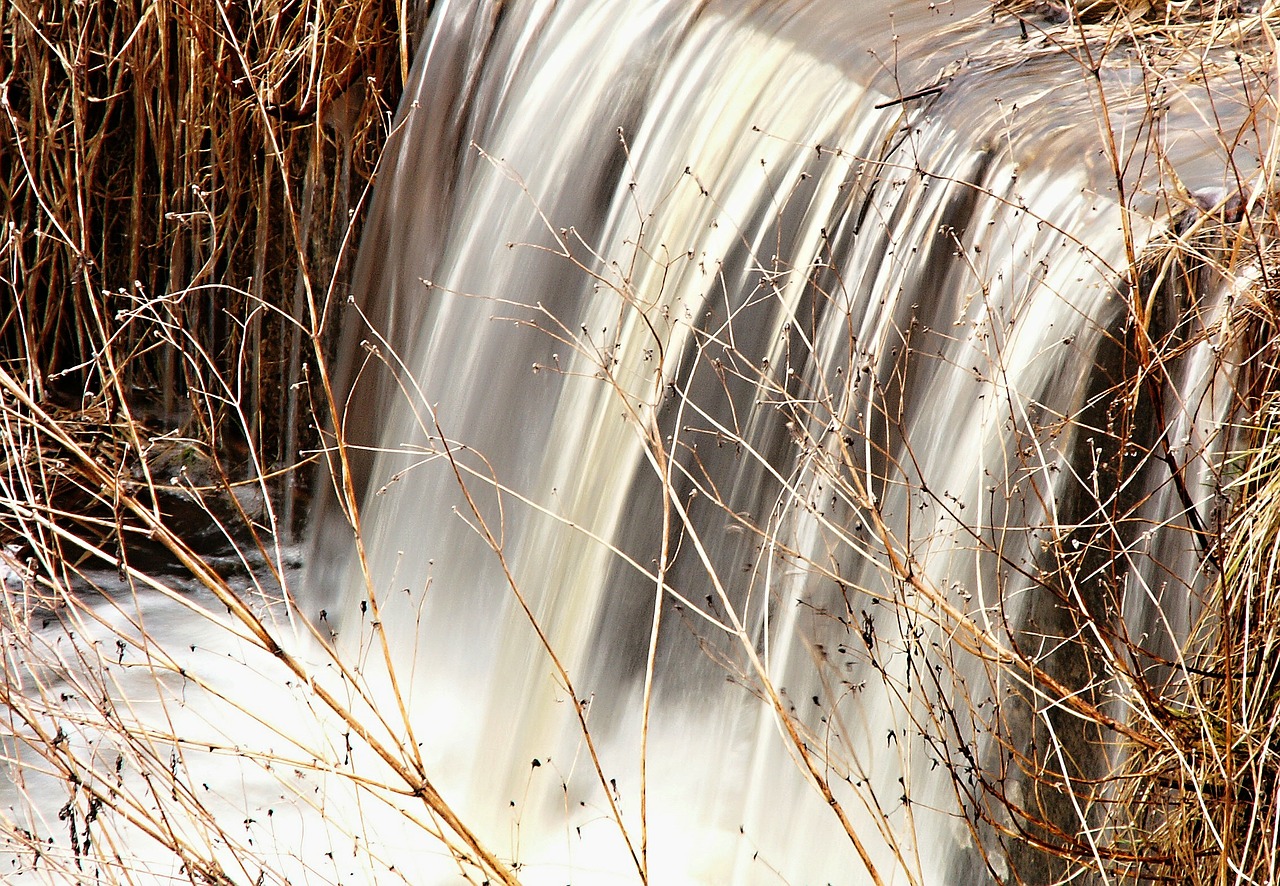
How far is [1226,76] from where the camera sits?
8.36 ft

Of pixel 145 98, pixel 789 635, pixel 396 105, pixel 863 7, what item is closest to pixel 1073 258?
pixel 789 635

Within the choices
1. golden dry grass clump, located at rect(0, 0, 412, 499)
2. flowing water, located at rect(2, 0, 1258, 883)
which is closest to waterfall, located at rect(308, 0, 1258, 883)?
flowing water, located at rect(2, 0, 1258, 883)

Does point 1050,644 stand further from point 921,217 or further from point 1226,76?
point 1226,76

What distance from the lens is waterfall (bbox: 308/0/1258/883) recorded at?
6.61 ft

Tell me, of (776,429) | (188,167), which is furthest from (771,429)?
(188,167)

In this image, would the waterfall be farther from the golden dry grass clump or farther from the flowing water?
the golden dry grass clump

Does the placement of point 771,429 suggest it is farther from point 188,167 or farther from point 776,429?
point 188,167

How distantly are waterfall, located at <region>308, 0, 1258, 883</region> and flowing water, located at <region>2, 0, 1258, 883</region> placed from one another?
1cm

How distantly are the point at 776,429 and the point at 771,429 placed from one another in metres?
0.01

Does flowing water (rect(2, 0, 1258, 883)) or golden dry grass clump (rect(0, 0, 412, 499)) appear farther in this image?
golden dry grass clump (rect(0, 0, 412, 499))

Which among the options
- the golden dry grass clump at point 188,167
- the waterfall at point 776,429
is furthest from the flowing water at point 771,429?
the golden dry grass clump at point 188,167

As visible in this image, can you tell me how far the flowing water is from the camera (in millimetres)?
2025

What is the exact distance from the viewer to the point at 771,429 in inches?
108

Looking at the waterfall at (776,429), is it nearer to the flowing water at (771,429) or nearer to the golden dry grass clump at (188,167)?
the flowing water at (771,429)
